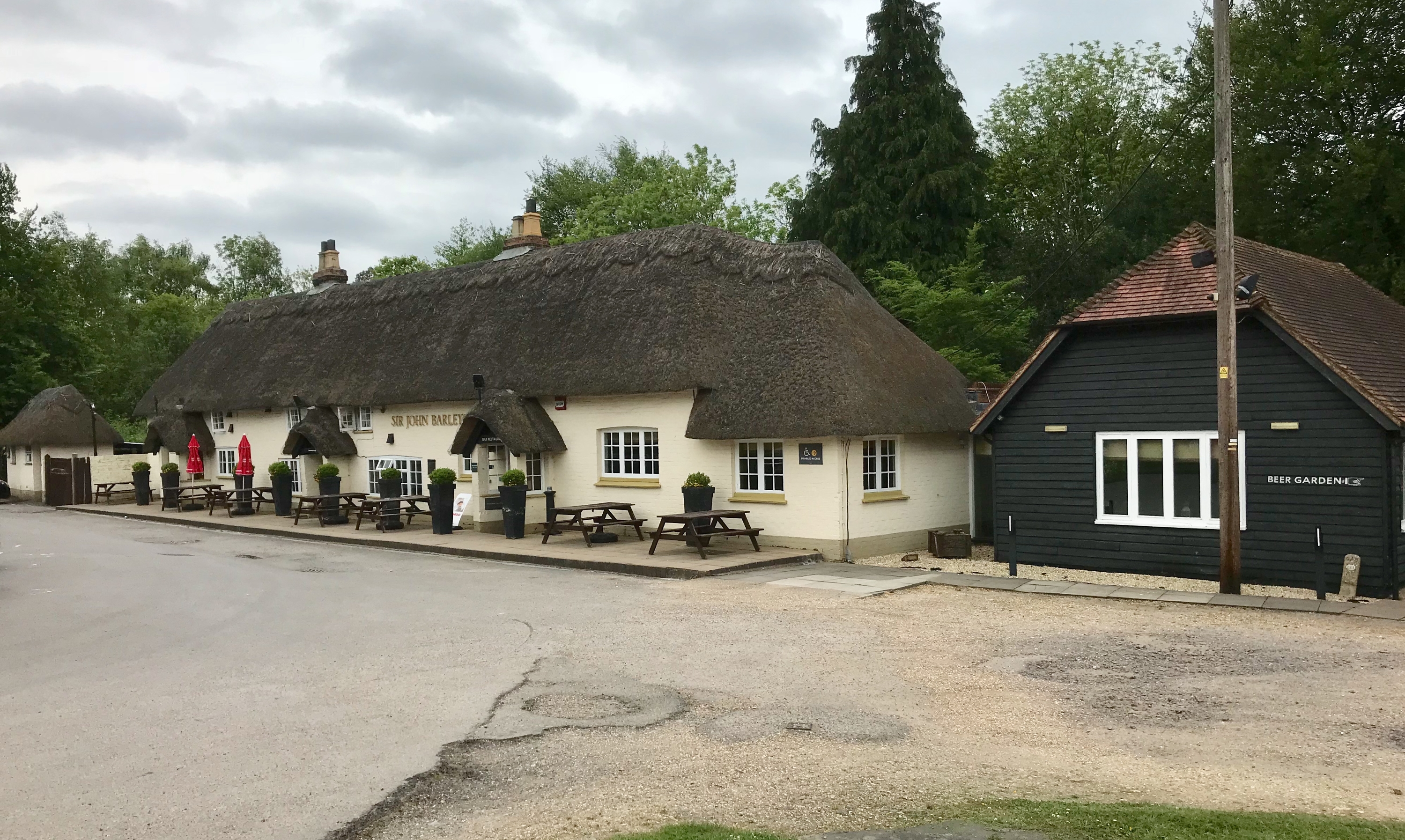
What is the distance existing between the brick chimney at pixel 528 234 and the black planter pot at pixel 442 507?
8382 millimetres

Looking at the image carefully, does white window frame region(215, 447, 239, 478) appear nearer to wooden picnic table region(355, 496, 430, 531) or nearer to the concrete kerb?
the concrete kerb

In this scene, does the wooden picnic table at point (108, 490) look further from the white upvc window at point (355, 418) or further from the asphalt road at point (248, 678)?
the asphalt road at point (248, 678)

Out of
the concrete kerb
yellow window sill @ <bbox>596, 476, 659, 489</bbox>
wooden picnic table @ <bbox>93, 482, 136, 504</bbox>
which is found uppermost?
yellow window sill @ <bbox>596, 476, 659, 489</bbox>

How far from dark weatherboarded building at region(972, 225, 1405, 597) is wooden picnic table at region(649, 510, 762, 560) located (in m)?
4.23

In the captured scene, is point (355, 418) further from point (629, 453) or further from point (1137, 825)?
point (1137, 825)

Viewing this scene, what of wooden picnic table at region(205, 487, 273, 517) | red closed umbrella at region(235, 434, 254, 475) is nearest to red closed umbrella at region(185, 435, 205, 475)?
wooden picnic table at region(205, 487, 273, 517)

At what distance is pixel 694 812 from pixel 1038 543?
43.2 ft

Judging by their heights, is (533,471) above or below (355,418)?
below

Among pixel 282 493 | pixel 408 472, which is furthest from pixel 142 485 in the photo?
pixel 408 472

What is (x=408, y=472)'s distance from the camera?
26906mm

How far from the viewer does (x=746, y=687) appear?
9398 mm

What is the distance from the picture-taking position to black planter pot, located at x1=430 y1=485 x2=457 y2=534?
76.7 feet

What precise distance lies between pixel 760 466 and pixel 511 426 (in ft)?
18.4

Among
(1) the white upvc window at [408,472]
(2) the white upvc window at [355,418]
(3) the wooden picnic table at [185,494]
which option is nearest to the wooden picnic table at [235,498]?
(3) the wooden picnic table at [185,494]
